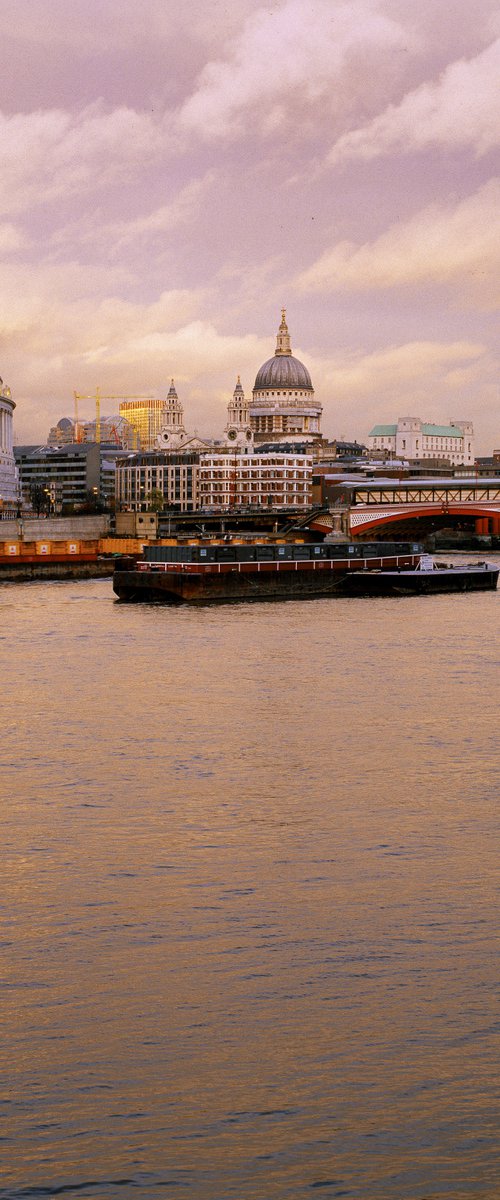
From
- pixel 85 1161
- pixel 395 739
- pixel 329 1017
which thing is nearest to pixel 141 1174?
pixel 85 1161

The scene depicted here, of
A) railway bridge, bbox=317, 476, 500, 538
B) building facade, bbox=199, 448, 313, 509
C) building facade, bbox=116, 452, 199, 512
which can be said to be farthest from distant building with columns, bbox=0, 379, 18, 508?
railway bridge, bbox=317, 476, 500, 538

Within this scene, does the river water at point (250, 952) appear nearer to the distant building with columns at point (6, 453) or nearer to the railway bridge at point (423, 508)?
the railway bridge at point (423, 508)

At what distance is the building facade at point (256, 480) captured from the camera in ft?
539

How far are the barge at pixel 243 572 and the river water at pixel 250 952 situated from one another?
31500 millimetres

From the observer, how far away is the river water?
980cm

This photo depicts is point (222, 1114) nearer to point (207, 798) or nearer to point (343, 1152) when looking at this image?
point (343, 1152)

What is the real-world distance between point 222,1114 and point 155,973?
105 inches

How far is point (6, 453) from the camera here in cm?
16525

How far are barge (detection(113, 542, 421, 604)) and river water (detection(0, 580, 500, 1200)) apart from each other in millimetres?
31500

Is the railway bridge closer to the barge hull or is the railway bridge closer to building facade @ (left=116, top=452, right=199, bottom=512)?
the barge hull

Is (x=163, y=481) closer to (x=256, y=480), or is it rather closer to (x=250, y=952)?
(x=256, y=480)

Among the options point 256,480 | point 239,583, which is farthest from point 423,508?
point 256,480

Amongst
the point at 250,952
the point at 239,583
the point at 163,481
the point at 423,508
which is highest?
the point at 163,481

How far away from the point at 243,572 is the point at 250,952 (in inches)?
1948
